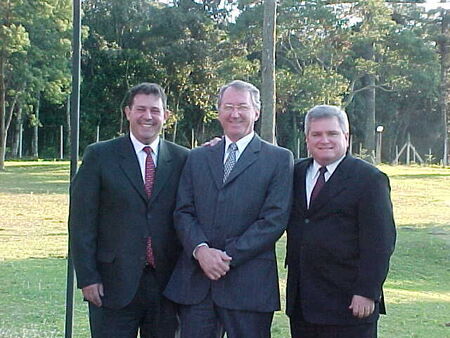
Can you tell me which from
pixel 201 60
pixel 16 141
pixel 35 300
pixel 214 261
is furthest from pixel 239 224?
pixel 16 141

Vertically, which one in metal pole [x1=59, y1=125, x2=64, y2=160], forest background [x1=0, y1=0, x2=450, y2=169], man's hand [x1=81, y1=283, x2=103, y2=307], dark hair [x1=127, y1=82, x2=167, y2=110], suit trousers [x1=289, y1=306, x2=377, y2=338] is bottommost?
suit trousers [x1=289, y1=306, x2=377, y2=338]

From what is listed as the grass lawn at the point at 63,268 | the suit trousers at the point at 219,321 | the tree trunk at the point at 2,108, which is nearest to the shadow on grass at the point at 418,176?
the grass lawn at the point at 63,268

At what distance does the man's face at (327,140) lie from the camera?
4184 mm

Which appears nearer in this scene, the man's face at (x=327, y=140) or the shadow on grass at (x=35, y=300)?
the man's face at (x=327, y=140)

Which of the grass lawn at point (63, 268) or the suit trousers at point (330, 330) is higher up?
the suit trousers at point (330, 330)

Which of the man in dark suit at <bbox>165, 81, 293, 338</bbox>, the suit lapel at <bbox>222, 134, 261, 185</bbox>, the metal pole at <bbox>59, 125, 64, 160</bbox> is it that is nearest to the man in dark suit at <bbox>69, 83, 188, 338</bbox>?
the man in dark suit at <bbox>165, 81, 293, 338</bbox>

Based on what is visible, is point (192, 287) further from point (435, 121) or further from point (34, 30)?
point (435, 121)

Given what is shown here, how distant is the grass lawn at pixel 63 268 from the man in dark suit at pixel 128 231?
222 cm

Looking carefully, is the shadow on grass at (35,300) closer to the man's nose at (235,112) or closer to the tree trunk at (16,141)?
the man's nose at (235,112)

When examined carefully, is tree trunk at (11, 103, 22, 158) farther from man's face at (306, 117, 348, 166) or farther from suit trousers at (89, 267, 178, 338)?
man's face at (306, 117, 348, 166)

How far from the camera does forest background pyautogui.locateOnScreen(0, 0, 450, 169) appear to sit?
30.5 m

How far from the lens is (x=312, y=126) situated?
4230 millimetres

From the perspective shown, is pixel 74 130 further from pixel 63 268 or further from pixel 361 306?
pixel 63 268

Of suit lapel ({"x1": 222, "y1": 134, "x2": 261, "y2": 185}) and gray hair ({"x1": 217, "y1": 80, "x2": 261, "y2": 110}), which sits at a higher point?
gray hair ({"x1": 217, "y1": 80, "x2": 261, "y2": 110})
